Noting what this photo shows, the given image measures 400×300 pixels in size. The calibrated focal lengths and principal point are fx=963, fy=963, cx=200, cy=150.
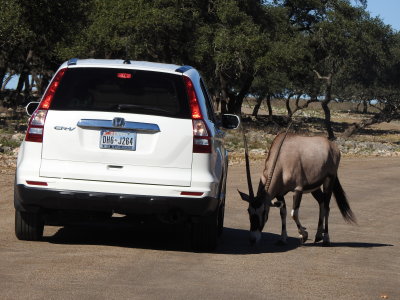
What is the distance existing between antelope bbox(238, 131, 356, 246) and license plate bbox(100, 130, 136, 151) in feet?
8.72

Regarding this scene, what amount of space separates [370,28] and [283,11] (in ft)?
30.0

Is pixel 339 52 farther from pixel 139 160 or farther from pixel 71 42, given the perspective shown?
pixel 139 160

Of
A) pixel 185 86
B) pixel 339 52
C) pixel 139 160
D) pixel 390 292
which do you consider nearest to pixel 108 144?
pixel 139 160

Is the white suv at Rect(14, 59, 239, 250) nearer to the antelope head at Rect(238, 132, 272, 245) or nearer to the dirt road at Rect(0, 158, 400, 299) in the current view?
the dirt road at Rect(0, 158, 400, 299)

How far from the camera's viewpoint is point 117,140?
9.74 meters

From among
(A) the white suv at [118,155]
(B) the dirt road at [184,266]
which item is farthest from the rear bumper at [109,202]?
(B) the dirt road at [184,266]

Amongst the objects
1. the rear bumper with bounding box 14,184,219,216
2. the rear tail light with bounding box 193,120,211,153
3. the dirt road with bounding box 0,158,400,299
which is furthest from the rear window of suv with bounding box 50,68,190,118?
the dirt road with bounding box 0,158,400,299

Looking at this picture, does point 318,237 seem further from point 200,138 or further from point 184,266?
point 184,266

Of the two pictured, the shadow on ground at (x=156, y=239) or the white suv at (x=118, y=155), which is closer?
the white suv at (x=118, y=155)

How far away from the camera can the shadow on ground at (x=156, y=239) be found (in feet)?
35.6

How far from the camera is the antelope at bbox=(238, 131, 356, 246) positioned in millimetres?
12148

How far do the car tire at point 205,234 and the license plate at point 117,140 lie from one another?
3.79 feet

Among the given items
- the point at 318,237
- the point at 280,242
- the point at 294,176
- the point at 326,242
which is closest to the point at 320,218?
the point at 318,237

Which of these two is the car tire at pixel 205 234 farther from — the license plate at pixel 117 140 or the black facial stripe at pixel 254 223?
the black facial stripe at pixel 254 223
